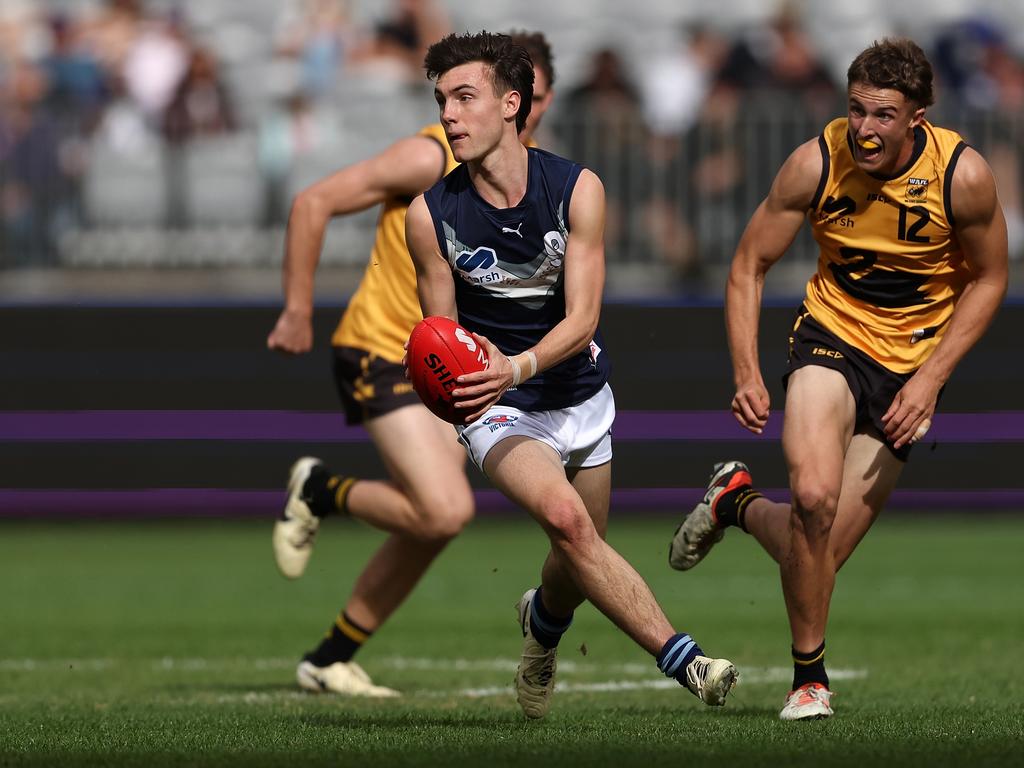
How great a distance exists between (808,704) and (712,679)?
0.84 meters

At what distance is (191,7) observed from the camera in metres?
17.8

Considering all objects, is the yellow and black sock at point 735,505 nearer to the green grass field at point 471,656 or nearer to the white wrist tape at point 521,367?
the green grass field at point 471,656

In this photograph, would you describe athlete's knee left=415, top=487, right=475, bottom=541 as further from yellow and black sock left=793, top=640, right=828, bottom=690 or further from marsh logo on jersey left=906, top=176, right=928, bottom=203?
marsh logo on jersey left=906, top=176, right=928, bottom=203

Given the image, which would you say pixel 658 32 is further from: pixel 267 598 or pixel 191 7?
pixel 267 598

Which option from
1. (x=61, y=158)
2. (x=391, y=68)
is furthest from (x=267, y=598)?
(x=391, y=68)

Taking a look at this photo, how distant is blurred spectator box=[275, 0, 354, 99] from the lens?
16641mm

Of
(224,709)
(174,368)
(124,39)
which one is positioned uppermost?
(124,39)

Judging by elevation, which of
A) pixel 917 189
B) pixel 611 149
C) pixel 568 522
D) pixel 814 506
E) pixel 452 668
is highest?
pixel 917 189

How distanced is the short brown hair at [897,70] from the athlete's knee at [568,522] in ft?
6.07

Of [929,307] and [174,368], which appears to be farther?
[174,368]

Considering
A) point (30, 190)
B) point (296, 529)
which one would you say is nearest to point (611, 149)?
point (30, 190)

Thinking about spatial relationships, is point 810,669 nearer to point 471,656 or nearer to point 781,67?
point 471,656

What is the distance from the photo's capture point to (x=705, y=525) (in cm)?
787

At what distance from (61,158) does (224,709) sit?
846 cm
